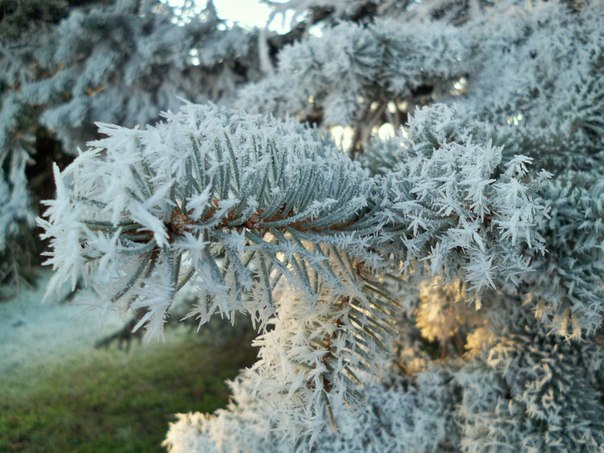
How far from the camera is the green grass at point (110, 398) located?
960 mm

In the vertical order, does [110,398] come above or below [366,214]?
below

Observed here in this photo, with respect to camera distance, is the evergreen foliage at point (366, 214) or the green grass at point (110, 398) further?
the green grass at point (110, 398)

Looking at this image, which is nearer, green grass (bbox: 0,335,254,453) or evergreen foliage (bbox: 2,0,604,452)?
evergreen foliage (bbox: 2,0,604,452)

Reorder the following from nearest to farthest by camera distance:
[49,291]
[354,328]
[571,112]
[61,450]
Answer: [49,291], [354,328], [571,112], [61,450]

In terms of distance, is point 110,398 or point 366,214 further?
point 110,398

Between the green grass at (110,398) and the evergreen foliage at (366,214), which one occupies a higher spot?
the evergreen foliage at (366,214)

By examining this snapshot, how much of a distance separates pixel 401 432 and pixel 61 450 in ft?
2.23

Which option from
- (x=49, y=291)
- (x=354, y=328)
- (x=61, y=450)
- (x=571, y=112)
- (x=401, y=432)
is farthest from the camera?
(x=61, y=450)

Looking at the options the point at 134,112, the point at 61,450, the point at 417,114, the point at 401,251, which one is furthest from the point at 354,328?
the point at 61,450

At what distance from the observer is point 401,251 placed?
0.37 metres

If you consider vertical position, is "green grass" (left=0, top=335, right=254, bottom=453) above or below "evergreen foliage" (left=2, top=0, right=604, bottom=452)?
below

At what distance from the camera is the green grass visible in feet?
3.15

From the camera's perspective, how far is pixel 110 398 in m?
1.12

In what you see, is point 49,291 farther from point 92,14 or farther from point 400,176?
point 92,14
